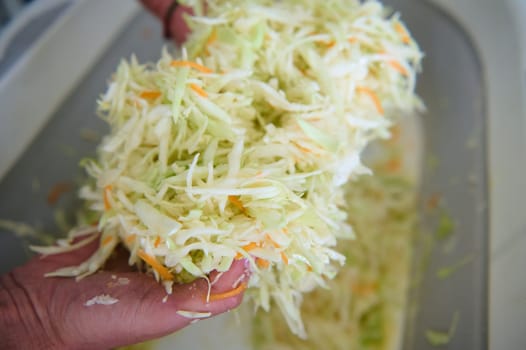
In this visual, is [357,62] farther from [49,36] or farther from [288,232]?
[49,36]

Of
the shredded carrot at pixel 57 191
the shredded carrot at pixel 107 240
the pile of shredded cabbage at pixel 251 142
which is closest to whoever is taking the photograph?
the pile of shredded cabbage at pixel 251 142

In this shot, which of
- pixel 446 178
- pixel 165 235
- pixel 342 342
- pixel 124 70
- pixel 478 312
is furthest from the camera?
pixel 446 178

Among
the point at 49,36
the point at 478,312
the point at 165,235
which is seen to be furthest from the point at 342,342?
the point at 49,36

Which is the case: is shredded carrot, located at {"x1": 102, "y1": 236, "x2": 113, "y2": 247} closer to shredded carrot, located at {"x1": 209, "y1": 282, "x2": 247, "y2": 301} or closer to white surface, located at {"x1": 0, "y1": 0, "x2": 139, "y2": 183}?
shredded carrot, located at {"x1": 209, "y1": 282, "x2": 247, "y2": 301}

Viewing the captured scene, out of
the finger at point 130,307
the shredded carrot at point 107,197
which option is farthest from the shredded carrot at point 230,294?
the shredded carrot at point 107,197

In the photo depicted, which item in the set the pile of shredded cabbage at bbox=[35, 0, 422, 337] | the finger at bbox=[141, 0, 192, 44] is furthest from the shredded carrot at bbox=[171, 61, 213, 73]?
the finger at bbox=[141, 0, 192, 44]

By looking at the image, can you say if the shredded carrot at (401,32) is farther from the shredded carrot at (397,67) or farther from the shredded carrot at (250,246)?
the shredded carrot at (250,246)
